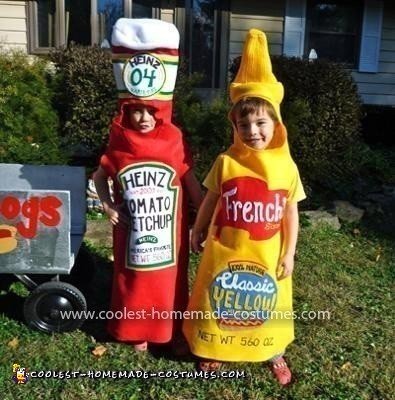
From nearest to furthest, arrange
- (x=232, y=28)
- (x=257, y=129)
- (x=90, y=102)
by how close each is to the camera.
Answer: (x=257, y=129)
(x=90, y=102)
(x=232, y=28)

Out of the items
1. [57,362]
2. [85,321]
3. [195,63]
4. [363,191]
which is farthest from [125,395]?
[195,63]

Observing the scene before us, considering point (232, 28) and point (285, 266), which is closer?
point (285, 266)

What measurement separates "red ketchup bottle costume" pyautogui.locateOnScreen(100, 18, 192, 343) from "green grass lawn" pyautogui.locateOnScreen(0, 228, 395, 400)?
0.81 ft

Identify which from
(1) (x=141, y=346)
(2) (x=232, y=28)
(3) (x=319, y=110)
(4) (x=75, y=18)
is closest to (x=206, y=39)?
(2) (x=232, y=28)

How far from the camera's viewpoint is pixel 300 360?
2930mm

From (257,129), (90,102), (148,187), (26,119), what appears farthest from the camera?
(90,102)

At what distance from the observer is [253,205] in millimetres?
2504

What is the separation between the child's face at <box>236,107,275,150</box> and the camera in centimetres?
246

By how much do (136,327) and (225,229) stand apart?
76cm

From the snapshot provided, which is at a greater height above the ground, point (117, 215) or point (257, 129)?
point (257, 129)

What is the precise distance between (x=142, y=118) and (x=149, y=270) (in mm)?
772

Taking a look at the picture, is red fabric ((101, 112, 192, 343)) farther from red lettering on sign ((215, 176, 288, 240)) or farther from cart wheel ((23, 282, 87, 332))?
red lettering on sign ((215, 176, 288, 240))

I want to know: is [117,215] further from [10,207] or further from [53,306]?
[53,306]

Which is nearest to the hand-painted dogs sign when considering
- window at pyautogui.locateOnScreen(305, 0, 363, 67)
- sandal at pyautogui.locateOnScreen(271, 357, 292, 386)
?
sandal at pyautogui.locateOnScreen(271, 357, 292, 386)
